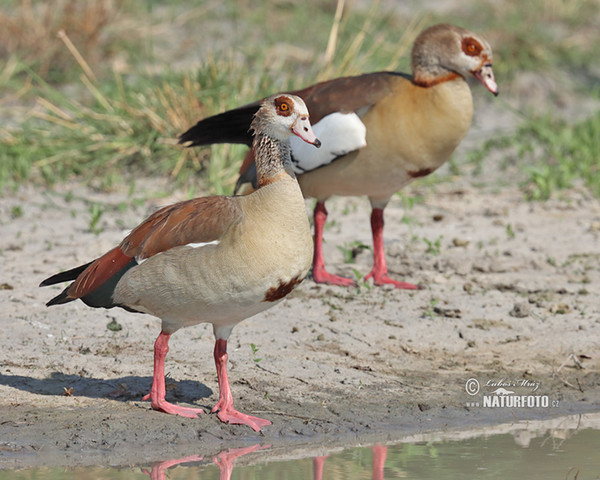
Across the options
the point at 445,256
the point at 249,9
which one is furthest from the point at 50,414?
the point at 249,9

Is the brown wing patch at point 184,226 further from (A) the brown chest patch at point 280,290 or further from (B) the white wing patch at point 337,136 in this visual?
(B) the white wing patch at point 337,136

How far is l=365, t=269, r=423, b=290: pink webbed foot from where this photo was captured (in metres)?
6.55

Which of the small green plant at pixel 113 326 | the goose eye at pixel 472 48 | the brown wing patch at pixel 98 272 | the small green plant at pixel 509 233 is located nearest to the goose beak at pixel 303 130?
the brown wing patch at pixel 98 272

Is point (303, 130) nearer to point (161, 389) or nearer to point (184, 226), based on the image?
point (184, 226)

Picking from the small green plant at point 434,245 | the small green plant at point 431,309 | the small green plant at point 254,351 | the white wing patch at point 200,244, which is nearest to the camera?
→ the white wing patch at point 200,244

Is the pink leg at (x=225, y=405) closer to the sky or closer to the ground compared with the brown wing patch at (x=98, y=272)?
closer to the ground

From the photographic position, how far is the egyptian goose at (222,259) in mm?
4332

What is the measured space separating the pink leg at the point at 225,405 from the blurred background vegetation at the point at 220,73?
3.55m

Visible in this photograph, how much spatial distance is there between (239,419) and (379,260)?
2.33 metres

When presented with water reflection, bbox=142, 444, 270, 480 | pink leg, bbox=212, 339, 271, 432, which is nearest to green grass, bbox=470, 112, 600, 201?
pink leg, bbox=212, 339, 271, 432

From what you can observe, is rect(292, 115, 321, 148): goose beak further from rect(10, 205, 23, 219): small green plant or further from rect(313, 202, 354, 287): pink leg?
rect(10, 205, 23, 219): small green plant

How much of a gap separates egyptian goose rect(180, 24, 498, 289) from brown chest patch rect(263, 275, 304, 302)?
6.74ft

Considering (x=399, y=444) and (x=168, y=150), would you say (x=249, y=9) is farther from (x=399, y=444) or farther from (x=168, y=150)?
(x=399, y=444)

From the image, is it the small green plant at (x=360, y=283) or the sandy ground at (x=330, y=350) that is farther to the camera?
the small green plant at (x=360, y=283)
